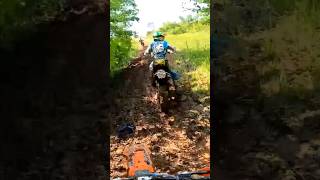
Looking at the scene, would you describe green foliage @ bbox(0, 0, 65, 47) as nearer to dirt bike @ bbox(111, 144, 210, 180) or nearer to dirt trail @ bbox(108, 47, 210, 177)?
dirt bike @ bbox(111, 144, 210, 180)

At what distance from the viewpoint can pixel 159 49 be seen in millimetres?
11594

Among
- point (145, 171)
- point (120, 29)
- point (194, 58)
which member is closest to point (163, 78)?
point (145, 171)

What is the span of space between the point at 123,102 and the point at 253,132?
11.3 metres

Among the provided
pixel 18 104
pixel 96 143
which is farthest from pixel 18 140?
pixel 96 143

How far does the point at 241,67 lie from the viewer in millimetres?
3770

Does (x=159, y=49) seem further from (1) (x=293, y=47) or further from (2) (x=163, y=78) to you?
(1) (x=293, y=47)

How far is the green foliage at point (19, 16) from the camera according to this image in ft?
12.3

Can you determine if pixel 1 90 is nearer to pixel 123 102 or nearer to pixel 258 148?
pixel 258 148

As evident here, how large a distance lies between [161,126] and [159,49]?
2.53 metres

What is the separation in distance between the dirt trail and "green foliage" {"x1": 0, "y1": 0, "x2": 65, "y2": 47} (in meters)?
6.84

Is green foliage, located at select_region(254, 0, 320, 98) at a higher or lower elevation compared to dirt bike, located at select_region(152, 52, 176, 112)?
higher

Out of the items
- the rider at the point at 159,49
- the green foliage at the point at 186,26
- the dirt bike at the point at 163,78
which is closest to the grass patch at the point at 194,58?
the green foliage at the point at 186,26

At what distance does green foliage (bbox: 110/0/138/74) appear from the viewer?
1527 centimetres

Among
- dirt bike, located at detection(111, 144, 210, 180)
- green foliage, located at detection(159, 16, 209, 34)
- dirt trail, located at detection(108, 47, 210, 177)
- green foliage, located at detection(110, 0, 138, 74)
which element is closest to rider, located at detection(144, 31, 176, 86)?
A: dirt trail, located at detection(108, 47, 210, 177)
